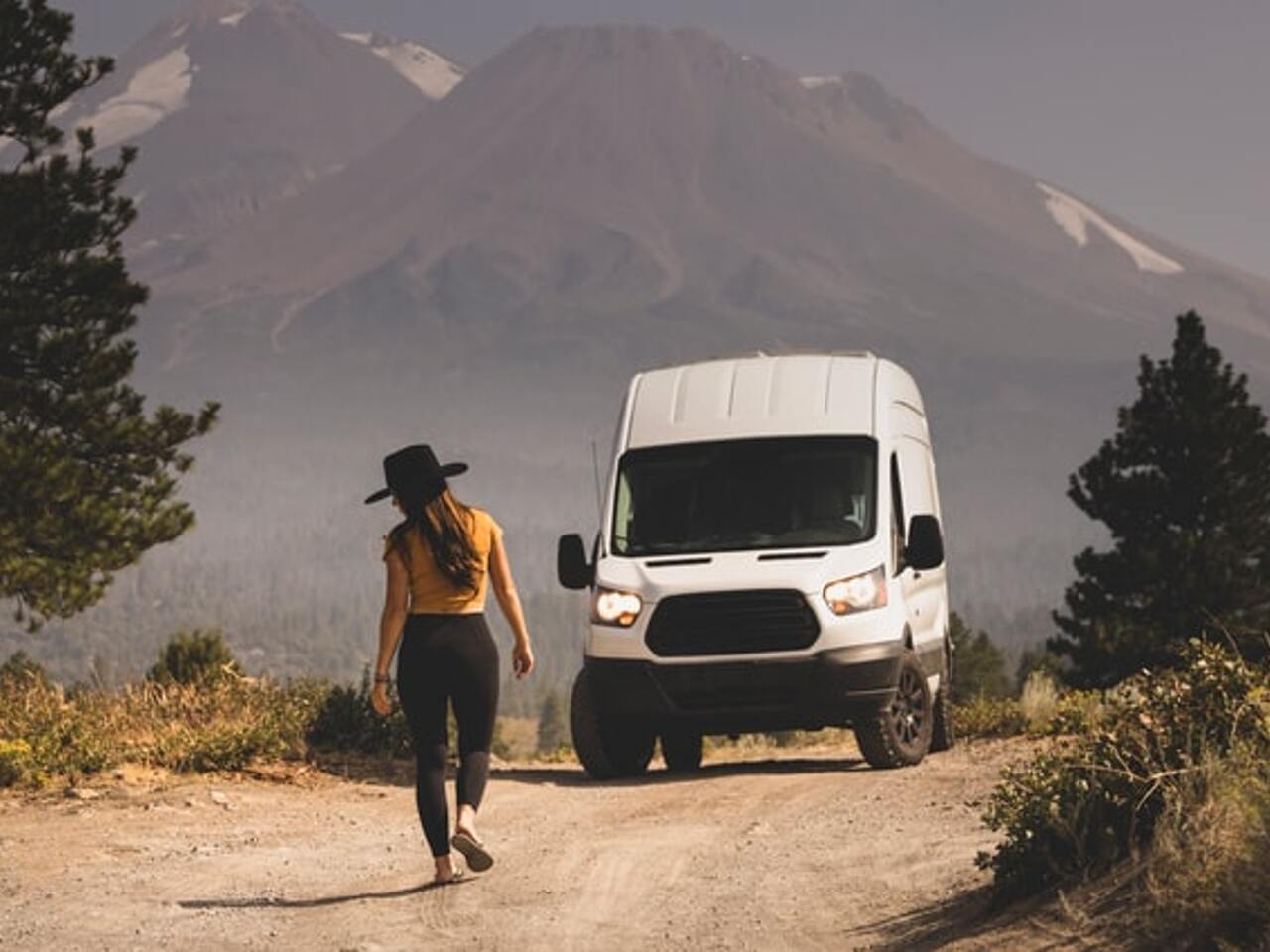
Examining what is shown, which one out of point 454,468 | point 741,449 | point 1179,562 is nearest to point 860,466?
point 741,449

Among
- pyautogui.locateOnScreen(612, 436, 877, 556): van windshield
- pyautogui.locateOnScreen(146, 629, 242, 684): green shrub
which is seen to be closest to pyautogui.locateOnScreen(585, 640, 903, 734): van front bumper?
pyautogui.locateOnScreen(612, 436, 877, 556): van windshield

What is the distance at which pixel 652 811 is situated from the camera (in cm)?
1416

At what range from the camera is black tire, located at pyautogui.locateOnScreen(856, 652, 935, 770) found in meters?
16.5

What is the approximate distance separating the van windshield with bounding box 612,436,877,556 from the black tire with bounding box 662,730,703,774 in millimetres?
2346

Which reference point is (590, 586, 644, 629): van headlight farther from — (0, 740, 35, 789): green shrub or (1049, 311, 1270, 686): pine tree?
(1049, 311, 1270, 686): pine tree

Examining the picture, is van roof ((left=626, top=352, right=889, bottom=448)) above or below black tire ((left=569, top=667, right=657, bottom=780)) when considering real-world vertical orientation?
above

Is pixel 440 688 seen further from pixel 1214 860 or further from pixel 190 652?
pixel 190 652

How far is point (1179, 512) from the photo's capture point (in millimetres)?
49406

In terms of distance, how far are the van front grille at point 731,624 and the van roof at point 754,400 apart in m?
1.68

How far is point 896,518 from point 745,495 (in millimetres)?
1182

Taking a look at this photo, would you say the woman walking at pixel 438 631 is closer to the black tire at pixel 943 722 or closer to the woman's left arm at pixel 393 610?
the woman's left arm at pixel 393 610

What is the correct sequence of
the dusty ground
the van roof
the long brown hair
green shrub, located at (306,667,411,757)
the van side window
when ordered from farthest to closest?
green shrub, located at (306,667,411,757) < the van roof < the van side window < the long brown hair < the dusty ground

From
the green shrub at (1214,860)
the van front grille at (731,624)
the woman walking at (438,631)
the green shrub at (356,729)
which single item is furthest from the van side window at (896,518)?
the green shrub at (1214,860)

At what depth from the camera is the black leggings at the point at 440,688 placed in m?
10.7
